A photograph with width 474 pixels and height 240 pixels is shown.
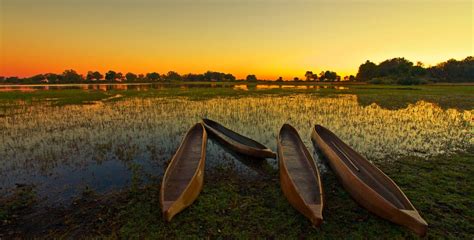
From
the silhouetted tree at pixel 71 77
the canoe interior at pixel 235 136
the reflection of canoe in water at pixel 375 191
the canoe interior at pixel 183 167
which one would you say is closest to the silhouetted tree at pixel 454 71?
the canoe interior at pixel 235 136

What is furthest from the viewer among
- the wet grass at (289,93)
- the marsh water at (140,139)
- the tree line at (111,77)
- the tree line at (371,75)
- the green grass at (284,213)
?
the tree line at (111,77)

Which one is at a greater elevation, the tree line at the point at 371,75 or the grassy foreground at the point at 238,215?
the tree line at the point at 371,75

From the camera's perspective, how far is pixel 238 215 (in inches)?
200

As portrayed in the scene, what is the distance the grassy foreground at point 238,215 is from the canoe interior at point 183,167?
466 mm

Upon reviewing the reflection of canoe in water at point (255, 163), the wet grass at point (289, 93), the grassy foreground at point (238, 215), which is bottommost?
the grassy foreground at point (238, 215)

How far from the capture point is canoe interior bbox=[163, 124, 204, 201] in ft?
18.2

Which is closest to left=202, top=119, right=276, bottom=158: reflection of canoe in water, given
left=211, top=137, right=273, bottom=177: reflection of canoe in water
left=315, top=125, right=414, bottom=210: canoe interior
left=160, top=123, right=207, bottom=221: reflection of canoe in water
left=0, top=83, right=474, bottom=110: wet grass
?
left=211, top=137, right=273, bottom=177: reflection of canoe in water

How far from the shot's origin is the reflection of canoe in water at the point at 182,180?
475cm

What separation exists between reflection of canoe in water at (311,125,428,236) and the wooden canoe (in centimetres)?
80

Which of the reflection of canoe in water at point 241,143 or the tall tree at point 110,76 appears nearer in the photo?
the reflection of canoe in water at point 241,143

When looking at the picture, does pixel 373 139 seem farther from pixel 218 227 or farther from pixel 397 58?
pixel 397 58

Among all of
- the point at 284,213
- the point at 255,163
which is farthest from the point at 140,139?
the point at 284,213

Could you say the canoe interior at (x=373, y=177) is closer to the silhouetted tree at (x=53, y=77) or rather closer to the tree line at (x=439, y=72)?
the tree line at (x=439, y=72)

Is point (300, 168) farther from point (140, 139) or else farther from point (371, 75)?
point (371, 75)
